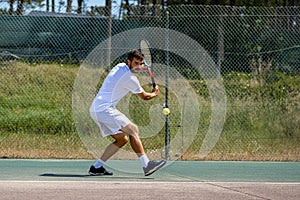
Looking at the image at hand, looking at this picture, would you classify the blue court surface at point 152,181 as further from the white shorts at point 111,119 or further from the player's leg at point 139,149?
the white shorts at point 111,119

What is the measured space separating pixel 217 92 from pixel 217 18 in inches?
54.2

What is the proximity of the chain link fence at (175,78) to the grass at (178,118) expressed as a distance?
0.02 meters

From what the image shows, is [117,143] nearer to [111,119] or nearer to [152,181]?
[111,119]

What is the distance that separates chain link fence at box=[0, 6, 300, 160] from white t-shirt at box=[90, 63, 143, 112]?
304 cm

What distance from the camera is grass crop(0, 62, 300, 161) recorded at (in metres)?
13.5

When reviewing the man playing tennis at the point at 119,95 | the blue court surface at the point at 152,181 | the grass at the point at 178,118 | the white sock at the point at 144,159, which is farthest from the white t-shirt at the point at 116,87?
the grass at the point at 178,118

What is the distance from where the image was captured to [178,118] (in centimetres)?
1359

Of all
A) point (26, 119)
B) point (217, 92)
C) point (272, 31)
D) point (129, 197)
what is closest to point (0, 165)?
point (26, 119)

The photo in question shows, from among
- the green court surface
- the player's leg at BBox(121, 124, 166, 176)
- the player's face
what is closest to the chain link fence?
the green court surface

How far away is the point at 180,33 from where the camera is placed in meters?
13.8

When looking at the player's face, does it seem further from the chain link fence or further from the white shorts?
the chain link fence

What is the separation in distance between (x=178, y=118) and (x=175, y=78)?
2.46ft

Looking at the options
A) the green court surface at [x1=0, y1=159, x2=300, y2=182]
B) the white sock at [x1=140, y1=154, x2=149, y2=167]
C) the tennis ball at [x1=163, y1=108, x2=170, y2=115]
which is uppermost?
Answer: the tennis ball at [x1=163, y1=108, x2=170, y2=115]

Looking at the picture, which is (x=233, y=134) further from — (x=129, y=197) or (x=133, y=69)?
(x=129, y=197)
